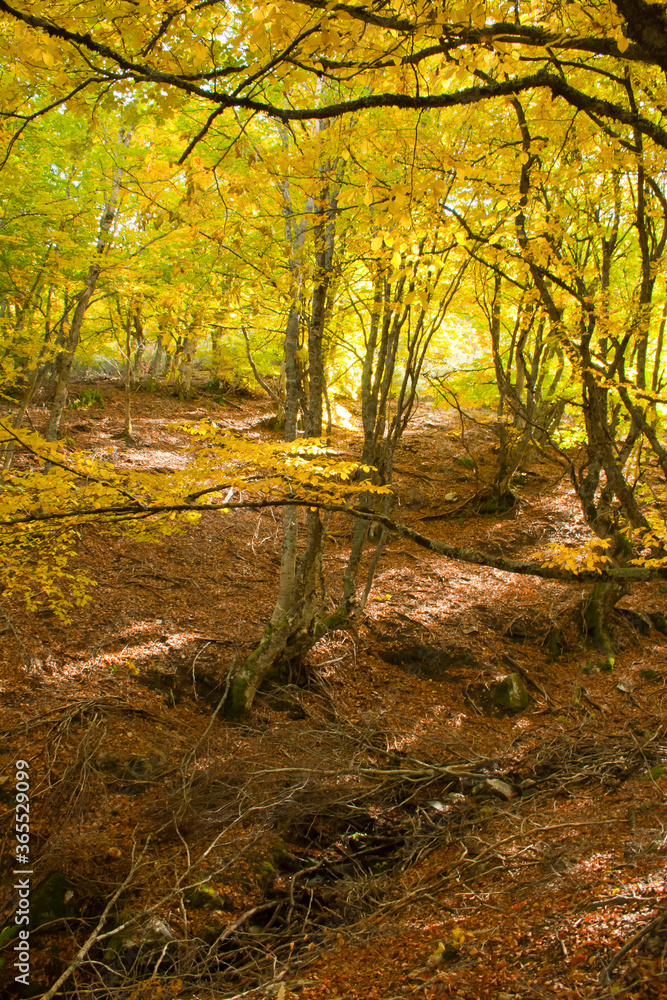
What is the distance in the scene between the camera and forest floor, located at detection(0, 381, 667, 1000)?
2656mm

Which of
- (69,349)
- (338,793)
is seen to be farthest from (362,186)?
(69,349)

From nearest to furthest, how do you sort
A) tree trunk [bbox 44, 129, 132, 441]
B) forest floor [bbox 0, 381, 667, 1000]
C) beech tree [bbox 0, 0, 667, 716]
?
beech tree [bbox 0, 0, 667, 716], forest floor [bbox 0, 381, 667, 1000], tree trunk [bbox 44, 129, 132, 441]

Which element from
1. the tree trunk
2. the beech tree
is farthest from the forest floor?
the tree trunk

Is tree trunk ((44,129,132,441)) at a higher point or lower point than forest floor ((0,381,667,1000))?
higher

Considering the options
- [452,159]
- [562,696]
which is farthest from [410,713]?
[452,159]

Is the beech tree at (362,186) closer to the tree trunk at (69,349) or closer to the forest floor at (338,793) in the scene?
the tree trunk at (69,349)

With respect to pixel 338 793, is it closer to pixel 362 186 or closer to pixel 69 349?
pixel 362 186

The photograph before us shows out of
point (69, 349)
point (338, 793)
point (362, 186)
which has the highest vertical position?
point (362, 186)

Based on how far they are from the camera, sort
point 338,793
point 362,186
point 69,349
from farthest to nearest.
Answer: point 69,349 < point 338,793 < point 362,186

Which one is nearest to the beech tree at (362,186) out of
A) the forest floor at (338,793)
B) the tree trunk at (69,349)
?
the tree trunk at (69,349)

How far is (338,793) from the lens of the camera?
4.30 m

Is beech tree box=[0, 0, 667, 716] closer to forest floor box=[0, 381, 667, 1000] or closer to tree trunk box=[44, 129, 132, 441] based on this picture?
tree trunk box=[44, 129, 132, 441]

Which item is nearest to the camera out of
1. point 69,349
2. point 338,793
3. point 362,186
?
point 362,186

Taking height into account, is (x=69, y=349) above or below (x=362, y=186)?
below
